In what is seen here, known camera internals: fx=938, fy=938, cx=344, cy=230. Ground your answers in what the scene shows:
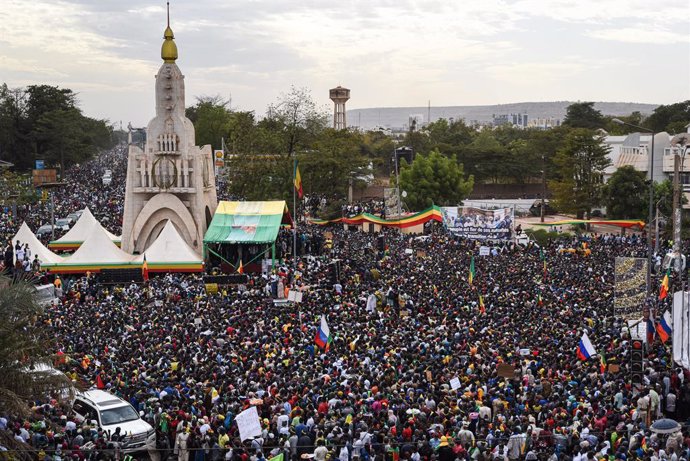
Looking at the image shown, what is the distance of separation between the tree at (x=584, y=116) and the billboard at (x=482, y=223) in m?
57.2

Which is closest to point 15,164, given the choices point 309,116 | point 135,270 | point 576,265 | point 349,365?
point 309,116

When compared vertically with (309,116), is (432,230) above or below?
below

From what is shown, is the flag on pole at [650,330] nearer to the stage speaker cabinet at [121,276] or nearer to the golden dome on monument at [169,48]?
the stage speaker cabinet at [121,276]

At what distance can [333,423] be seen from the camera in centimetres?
1542

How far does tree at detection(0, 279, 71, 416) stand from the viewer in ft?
47.6

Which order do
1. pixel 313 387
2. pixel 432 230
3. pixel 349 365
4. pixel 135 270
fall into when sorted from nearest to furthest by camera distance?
pixel 313 387
pixel 349 365
pixel 135 270
pixel 432 230

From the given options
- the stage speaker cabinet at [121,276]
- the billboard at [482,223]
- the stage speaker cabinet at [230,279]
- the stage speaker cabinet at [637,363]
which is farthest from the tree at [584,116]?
the stage speaker cabinet at [637,363]

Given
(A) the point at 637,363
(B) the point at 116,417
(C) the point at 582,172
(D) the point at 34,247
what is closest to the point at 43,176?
(D) the point at 34,247

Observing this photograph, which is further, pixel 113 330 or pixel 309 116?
pixel 309 116

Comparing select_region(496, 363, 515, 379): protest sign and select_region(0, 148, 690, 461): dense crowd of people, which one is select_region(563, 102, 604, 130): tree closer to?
→ select_region(0, 148, 690, 461): dense crowd of people

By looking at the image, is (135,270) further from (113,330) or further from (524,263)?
(524,263)

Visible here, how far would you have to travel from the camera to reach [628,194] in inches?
2109

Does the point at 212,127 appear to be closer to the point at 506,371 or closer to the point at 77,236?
the point at 77,236

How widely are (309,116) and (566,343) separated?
46780 mm
